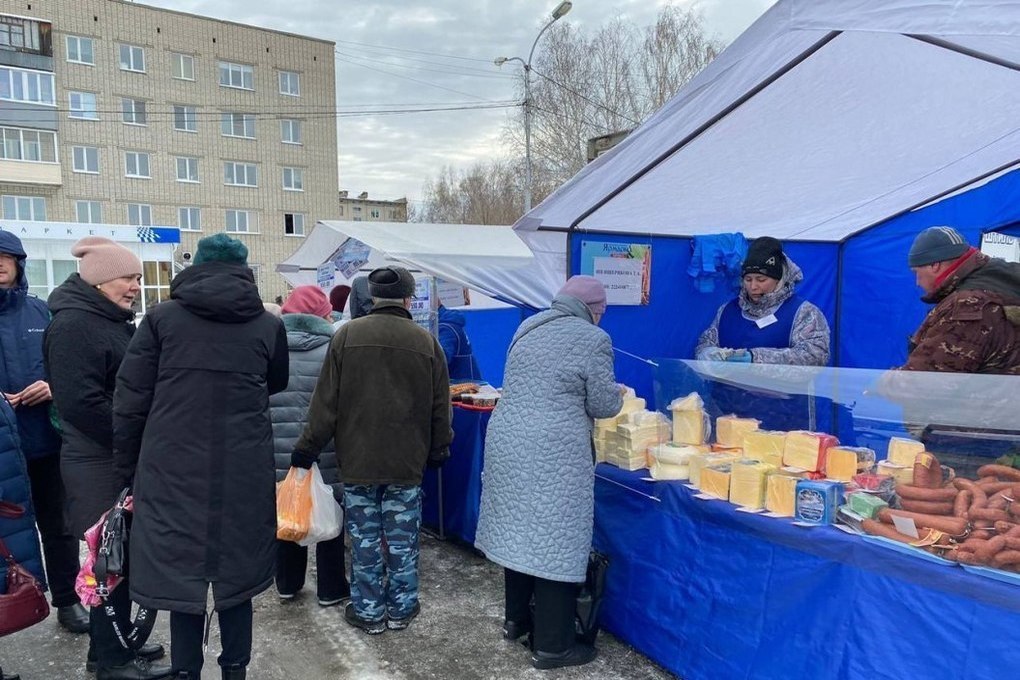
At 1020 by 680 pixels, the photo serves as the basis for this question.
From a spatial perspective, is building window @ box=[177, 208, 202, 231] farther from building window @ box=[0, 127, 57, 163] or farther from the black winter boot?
the black winter boot

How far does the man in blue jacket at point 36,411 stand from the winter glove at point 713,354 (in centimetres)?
320

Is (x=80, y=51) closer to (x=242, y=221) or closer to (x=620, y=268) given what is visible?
(x=242, y=221)

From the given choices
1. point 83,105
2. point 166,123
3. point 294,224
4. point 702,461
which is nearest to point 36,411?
point 702,461

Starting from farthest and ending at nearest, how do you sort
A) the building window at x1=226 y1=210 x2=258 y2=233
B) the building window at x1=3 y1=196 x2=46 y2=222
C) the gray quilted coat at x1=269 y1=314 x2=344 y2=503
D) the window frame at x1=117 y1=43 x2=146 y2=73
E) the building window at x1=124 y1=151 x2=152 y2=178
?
the building window at x1=226 y1=210 x2=258 y2=233 → the window frame at x1=117 y1=43 x2=146 y2=73 → the building window at x1=124 y1=151 x2=152 y2=178 → the building window at x1=3 y1=196 x2=46 y2=222 → the gray quilted coat at x1=269 y1=314 x2=344 y2=503

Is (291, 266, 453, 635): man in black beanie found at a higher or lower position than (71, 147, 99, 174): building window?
lower

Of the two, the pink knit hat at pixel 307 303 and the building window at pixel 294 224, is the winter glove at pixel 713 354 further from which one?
the building window at pixel 294 224

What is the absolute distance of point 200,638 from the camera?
2.40 m

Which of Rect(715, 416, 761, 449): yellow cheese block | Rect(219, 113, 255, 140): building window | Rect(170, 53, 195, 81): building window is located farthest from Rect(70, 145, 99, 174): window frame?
Rect(715, 416, 761, 449): yellow cheese block

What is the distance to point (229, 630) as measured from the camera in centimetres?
241

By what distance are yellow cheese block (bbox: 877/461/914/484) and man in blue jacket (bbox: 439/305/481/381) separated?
364 cm

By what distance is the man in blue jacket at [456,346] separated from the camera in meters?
5.44

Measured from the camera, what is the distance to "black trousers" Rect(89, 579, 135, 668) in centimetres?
262

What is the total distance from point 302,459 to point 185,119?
31751mm

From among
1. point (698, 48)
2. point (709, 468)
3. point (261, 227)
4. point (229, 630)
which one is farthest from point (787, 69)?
point (261, 227)
